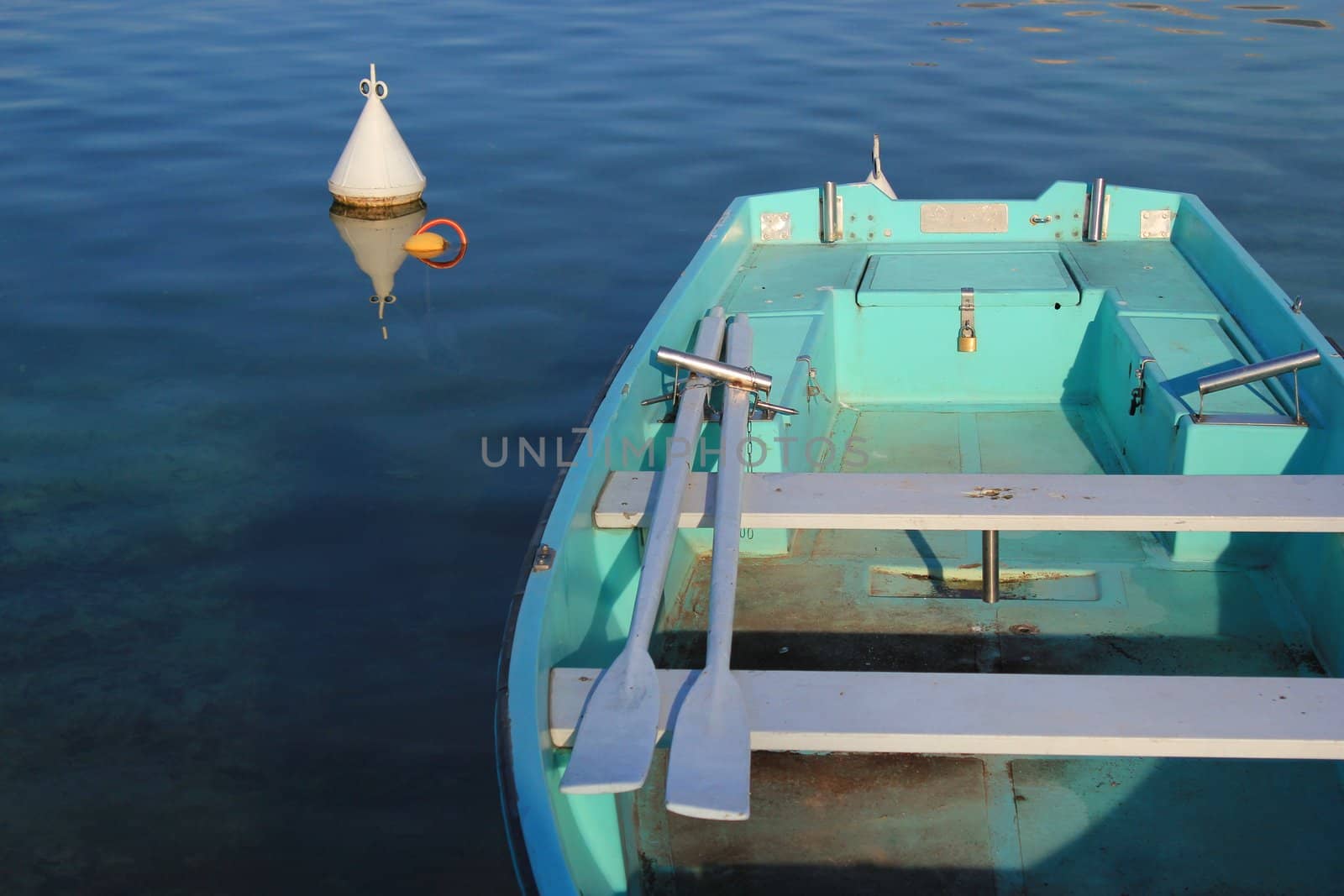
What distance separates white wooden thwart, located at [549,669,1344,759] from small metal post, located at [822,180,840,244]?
13.8 ft

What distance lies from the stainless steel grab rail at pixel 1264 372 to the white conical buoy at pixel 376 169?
8467mm

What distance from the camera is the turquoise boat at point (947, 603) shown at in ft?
8.89

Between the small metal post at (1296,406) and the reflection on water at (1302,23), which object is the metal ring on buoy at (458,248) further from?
the reflection on water at (1302,23)

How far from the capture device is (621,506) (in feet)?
12.0

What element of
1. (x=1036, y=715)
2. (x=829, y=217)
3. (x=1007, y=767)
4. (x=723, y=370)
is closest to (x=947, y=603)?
(x=1007, y=767)

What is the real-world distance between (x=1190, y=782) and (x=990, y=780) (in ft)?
1.78

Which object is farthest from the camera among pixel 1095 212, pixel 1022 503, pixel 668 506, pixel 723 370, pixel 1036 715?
pixel 1095 212

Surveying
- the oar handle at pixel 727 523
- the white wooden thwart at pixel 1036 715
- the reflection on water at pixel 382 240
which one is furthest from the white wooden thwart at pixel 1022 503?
the reflection on water at pixel 382 240

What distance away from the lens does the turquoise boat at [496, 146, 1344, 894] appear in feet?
8.89

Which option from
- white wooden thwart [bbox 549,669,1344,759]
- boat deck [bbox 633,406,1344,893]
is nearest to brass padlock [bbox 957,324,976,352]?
boat deck [bbox 633,406,1344,893]

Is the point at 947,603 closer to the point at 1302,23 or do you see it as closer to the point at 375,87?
the point at 375,87

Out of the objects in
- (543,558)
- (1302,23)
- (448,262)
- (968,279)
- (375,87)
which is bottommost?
(448,262)

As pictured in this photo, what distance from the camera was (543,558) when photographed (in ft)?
10.5

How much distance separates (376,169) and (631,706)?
370 inches
